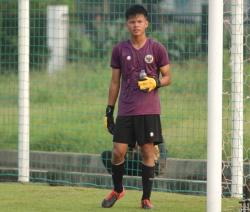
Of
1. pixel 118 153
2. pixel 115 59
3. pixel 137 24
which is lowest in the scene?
pixel 118 153

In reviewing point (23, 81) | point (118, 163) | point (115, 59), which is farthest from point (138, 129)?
point (23, 81)

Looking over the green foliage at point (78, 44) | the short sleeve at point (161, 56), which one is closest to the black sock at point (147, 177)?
the short sleeve at point (161, 56)

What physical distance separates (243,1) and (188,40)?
5.14 feet

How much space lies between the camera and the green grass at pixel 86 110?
12.6 metres

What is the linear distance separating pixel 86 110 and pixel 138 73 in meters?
5.87

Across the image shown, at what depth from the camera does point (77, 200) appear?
1062cm

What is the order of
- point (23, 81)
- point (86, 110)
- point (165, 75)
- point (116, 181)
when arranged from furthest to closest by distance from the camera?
point (86, 110), point (23, 81), point (116, 181), point (165, 75)

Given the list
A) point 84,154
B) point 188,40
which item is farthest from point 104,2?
point 84,154

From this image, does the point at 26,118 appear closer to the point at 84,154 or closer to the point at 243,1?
the point at 84,154

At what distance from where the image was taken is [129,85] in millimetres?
9711

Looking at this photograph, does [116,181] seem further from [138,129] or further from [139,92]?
[139,92]

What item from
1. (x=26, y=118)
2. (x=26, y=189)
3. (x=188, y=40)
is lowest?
(x=26, y=189)

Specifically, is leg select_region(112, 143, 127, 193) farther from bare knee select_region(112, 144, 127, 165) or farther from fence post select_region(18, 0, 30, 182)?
fence post select_region(18, 0, 30, 182)

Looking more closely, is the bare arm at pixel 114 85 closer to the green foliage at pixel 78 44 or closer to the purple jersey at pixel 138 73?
the purple jersey at pixel 138 73
